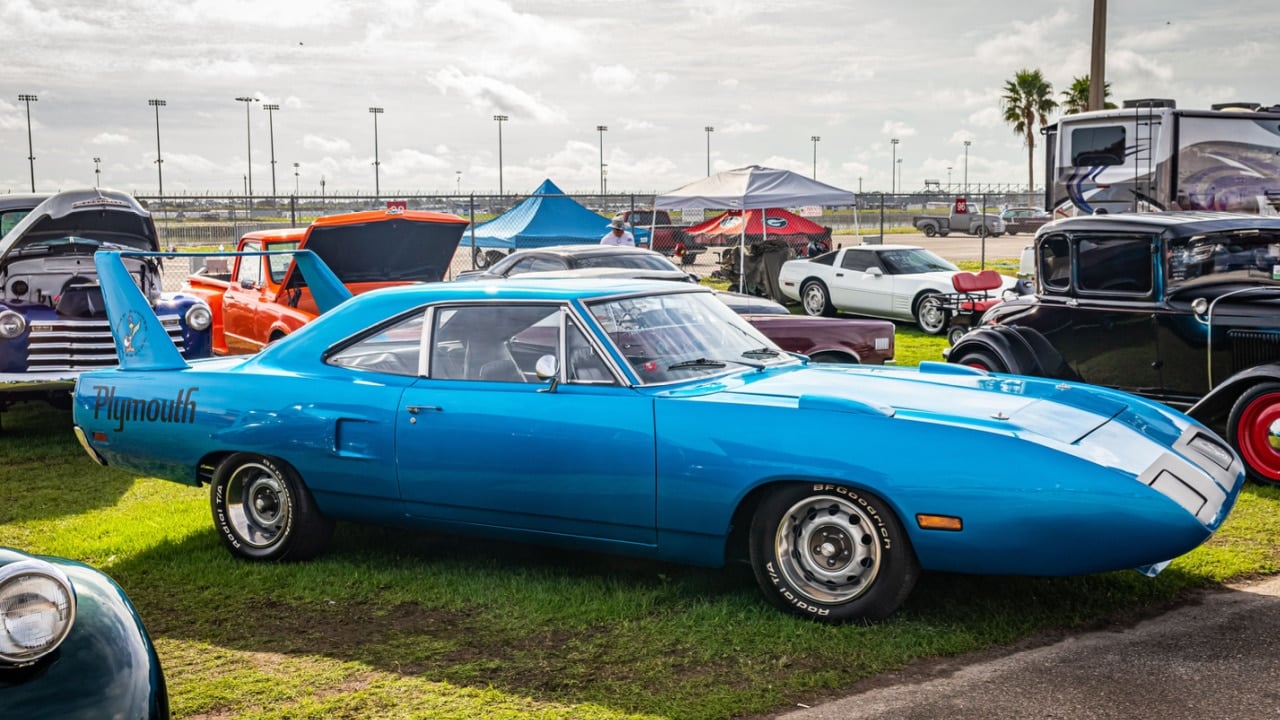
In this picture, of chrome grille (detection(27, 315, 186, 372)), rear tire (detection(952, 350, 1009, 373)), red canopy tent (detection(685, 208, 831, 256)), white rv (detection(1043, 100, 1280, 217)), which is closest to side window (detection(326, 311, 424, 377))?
chrome grille (detection(27, 315, 186, 372))

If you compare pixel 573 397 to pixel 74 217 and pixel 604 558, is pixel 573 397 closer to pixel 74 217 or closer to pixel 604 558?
pixel 604 558

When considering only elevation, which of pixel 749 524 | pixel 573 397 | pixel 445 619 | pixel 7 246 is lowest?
pixel 445 619

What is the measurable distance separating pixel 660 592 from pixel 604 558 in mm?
681

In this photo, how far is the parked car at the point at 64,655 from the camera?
2.72 meters

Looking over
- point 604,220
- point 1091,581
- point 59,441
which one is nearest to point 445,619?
point 1091,581

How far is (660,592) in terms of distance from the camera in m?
5.39

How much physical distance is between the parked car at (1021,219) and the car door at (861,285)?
34.2 metres

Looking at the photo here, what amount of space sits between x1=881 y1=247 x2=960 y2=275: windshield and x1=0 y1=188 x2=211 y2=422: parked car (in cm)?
1113

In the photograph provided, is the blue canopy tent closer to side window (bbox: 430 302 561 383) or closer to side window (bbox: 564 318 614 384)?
side window (bbox: 430 302 561 383)

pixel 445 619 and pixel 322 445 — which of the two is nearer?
pixel 445 619

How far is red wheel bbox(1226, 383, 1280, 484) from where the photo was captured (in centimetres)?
743

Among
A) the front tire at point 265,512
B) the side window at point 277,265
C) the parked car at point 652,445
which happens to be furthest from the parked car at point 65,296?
the front tire at point 265,512

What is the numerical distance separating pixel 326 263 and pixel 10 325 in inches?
130

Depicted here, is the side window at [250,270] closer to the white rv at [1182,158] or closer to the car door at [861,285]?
the car door at [861,285]
